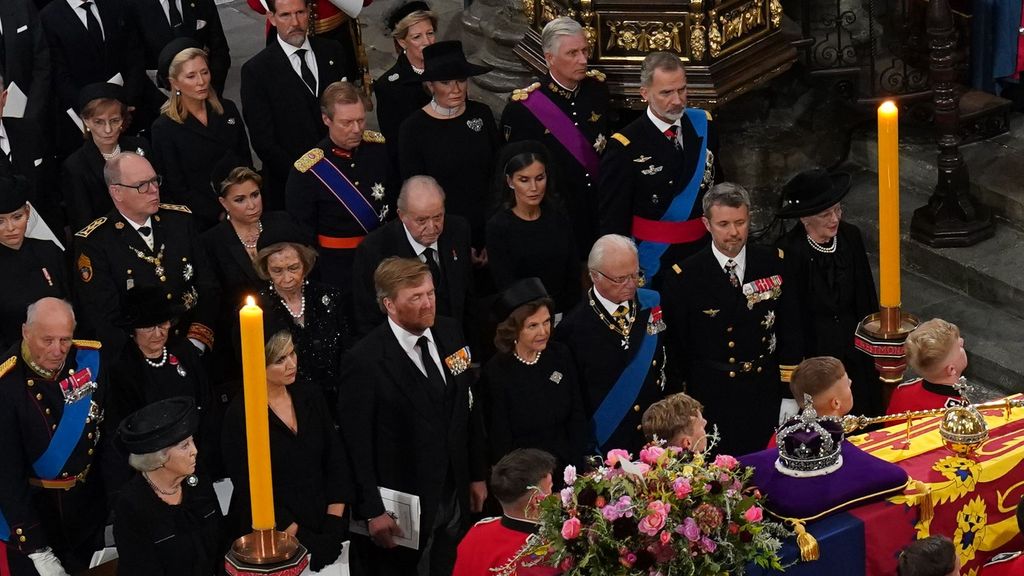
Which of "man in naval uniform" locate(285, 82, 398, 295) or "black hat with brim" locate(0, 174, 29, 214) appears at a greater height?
"black hat with brim" locate(0, 174, 29, 214)

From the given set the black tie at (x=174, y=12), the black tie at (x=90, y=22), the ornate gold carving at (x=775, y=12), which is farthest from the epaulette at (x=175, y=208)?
the ornate gold carving at (x=775, y=12)

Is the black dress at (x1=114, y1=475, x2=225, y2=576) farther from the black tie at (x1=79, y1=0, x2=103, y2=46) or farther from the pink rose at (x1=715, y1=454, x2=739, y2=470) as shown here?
the black tie at (x1=79, y1=0, x2=103, y2=46)

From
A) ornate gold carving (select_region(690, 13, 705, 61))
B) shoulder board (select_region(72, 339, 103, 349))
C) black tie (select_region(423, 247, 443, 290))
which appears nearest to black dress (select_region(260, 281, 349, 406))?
black tie (select_region(423, 247, 443, 290))

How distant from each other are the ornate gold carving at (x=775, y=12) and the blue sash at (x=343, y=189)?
2.16 m

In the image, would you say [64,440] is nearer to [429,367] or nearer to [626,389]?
[429,367]

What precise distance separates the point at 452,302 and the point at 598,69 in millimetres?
1561

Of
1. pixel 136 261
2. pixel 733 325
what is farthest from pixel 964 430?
pixel 136 261

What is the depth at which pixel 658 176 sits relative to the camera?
8.01m

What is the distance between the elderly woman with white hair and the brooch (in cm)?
106

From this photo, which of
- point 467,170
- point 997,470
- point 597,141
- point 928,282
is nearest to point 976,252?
point 928,282

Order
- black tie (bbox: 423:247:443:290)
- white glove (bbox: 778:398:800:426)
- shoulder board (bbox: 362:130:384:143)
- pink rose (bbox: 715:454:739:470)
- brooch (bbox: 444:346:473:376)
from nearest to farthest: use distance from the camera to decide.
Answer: pink rose (bbox: 715:454:739:470)
brooch (bbox: 444:346:473:376)
white glove (bbox: 778:398:800:426)
black tie (bbox: 423:247:443:290)
shoulder board (bbox: 362:130:384:143)

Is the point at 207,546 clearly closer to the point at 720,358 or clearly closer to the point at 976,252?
the point at 720,358

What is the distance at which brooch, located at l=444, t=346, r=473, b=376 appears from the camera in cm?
692

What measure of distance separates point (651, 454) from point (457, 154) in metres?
3.59
